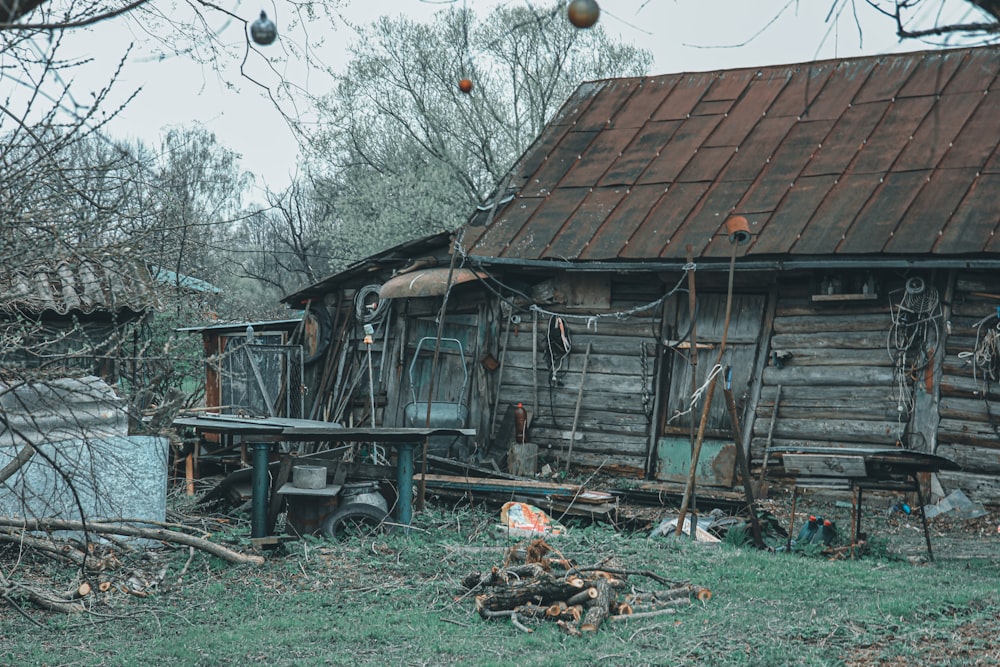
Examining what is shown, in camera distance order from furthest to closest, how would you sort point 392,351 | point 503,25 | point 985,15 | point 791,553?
point 503,25 → point 392,351 → point 791,553 → point 985,15

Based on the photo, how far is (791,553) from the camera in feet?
29.5

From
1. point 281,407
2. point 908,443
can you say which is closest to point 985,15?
point 908,443

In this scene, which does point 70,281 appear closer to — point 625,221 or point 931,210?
point 625,221

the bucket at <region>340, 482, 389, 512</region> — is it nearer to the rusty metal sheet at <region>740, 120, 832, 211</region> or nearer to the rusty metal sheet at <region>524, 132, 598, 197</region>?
the rusty metal sheet at <region>740, 120, 832, 211</region>

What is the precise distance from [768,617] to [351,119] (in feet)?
79.7

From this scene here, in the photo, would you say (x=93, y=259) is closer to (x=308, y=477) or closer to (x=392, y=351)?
(x=308, y=477)

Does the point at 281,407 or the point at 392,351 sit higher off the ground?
the point at 392,351

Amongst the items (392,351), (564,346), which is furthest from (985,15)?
(392,351)

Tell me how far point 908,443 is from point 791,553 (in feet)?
12.0

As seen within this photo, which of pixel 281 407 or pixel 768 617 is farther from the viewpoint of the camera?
pixel 281 407

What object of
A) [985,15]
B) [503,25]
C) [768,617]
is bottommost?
[768,617]

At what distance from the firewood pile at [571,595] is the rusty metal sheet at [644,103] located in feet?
33.0

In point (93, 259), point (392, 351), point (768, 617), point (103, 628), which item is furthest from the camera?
point (392, 351)

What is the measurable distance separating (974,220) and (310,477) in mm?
7990
